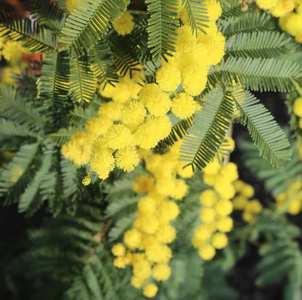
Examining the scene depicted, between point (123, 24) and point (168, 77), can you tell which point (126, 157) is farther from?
point (123, 24)

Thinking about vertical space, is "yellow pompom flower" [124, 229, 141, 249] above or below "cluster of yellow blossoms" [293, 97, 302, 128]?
below

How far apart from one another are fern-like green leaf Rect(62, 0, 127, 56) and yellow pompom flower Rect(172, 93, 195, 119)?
0.23 meters

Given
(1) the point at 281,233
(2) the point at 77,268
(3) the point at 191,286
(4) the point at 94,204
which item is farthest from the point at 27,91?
(1) the point at 281,233

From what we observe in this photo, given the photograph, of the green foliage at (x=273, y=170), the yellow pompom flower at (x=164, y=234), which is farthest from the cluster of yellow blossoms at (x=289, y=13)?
the green foliage at (x=273, y=170)

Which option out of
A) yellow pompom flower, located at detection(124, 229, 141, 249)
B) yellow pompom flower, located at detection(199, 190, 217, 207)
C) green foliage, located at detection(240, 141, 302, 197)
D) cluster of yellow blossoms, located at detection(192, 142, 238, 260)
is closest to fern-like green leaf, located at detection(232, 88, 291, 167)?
cluster of yellow blossoms, located at detection(192, 142, 238, 260)

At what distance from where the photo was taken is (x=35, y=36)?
847 millimetres

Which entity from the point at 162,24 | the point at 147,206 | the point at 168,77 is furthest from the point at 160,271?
the point at 162,24

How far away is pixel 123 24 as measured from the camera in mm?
790

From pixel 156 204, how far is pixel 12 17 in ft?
2.31

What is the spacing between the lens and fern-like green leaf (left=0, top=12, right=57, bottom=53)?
2.69 ft

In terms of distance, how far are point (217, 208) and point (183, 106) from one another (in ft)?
1.76

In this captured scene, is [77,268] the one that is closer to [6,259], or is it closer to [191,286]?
[6,259]

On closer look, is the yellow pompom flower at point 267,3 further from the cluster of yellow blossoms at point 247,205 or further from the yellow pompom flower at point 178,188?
the cluster of yellow blossoms at point 247,205

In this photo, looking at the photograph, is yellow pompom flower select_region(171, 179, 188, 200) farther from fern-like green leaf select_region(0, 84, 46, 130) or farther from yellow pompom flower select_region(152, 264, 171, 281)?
fern-like green leaf select_region(0, 84, 46, 130)
